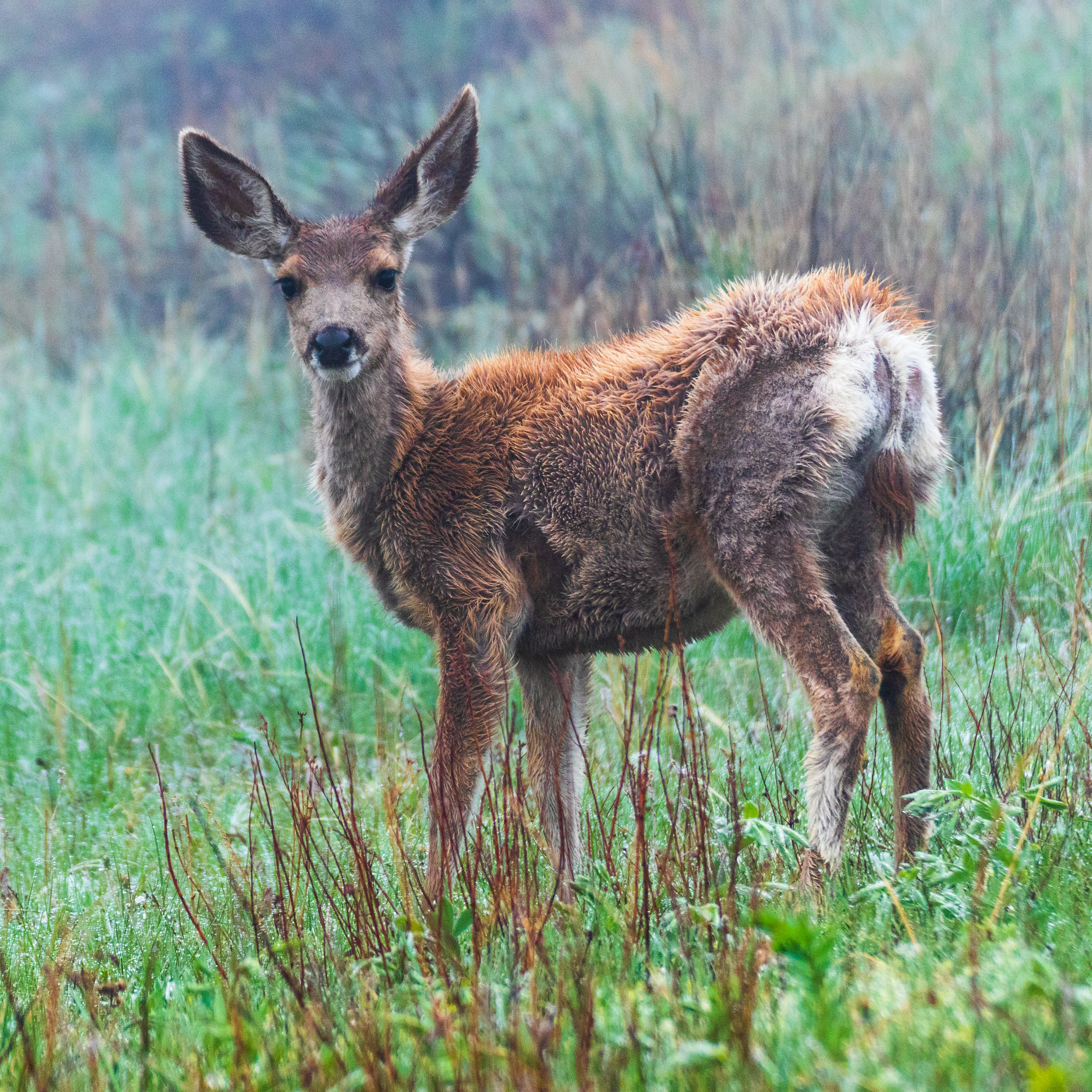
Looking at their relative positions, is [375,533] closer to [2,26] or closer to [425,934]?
[425,934]

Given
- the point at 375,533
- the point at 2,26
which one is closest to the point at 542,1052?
the point at 375,533

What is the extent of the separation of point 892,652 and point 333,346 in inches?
79.2

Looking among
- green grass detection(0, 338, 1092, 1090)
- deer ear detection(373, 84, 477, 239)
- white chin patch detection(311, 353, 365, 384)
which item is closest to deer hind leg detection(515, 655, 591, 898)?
green grass detection(0, 338, 1092, 1090)

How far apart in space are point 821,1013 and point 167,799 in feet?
11.6

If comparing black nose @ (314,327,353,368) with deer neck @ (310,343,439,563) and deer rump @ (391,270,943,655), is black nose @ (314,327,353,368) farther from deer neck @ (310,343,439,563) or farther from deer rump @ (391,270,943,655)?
deer rump @ (391,270,943,655)

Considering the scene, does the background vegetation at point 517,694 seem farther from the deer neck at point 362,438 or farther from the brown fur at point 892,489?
the deer neck at point 362,438

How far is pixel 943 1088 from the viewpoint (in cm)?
203

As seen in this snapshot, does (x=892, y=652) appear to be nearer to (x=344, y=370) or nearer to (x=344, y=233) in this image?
(x=344, y=370)

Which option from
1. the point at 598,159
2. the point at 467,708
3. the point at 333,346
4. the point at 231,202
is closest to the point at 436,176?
the point at 231,202

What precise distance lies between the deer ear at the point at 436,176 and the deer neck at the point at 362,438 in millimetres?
542

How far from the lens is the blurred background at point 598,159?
6.94 m

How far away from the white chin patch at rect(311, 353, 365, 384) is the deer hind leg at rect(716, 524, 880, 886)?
137 centimetres

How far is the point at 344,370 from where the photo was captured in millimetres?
4383

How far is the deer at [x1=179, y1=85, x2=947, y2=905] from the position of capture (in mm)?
3854
